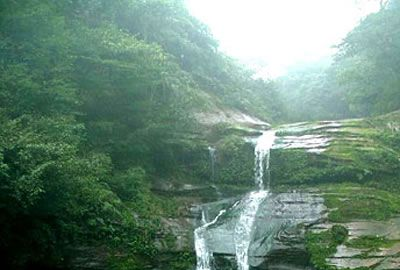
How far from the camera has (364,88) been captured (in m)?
25.2

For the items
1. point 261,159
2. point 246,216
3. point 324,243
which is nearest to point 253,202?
point 246,216

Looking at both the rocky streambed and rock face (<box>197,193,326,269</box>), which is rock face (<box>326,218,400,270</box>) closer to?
the rocky streambed

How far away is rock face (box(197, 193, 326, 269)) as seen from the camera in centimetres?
1423

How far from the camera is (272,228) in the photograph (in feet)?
50.3

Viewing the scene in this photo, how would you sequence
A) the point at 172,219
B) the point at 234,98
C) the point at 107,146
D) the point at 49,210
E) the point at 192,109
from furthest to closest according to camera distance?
the point at 234,98
the point at 192,109
the point at 107,146
the point at 172,219
the point at 49,210

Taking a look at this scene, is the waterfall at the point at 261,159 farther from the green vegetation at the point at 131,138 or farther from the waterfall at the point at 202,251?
the waterfall at the point at 202,251

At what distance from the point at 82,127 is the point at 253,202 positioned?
23.2 ft

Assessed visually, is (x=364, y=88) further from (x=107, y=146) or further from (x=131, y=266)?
(x=131, y=266)

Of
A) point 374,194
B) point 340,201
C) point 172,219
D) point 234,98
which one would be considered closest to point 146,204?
point 172,219

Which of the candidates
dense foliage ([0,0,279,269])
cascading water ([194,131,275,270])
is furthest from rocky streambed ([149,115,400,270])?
dense foliage ([0,0,279,269])

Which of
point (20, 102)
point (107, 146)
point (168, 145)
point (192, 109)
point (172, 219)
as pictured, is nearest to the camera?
point (20, 102)

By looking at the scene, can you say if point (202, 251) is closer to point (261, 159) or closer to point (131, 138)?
point (131, 138)

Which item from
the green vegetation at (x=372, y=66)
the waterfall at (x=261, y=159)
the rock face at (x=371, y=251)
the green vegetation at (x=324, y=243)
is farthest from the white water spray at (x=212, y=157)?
the green vegetation at (x=372, y=66)

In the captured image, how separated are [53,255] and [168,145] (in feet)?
26.2
